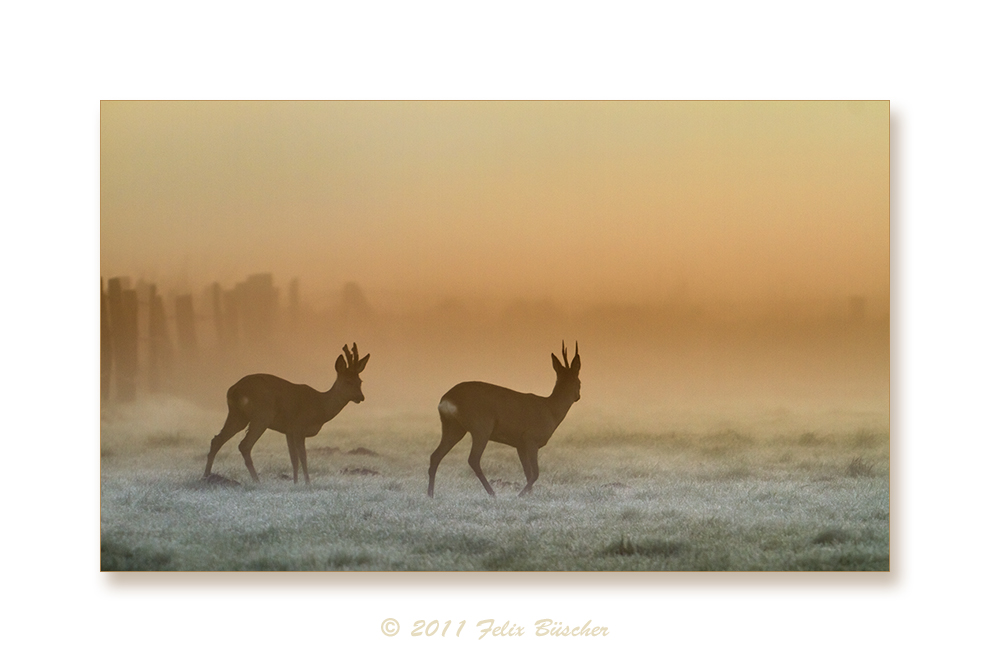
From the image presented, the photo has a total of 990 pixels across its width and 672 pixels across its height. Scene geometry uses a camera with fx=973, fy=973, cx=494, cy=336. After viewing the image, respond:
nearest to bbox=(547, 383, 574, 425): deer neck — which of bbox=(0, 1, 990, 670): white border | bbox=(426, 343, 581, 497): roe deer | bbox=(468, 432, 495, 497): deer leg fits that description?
bbox=(426, 343, 581, 497): roe deer

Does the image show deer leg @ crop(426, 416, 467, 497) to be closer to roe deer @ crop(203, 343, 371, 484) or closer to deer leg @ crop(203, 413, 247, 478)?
roe deer @ crop(203, 343, 371, 484)

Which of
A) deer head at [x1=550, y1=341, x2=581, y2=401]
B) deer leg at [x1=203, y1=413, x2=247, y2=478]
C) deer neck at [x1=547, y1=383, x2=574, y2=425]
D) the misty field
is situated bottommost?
the misty field

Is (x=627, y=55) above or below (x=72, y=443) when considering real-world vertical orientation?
above

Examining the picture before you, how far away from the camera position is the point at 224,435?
3.65m

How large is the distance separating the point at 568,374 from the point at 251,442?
122cm

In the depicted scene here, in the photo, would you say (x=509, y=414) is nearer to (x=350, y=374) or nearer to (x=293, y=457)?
(x=350, y=374)

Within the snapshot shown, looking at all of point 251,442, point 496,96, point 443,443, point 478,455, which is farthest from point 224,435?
point 496,96

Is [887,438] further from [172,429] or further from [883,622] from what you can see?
[172,429]

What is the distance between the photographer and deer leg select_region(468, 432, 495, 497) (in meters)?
3.67

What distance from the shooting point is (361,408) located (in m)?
3.65

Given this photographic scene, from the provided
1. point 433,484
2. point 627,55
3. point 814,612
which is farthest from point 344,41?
point 814,612

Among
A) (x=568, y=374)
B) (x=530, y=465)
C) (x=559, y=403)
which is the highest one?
(x=568, y=374)

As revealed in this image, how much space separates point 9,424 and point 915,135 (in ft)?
11.6

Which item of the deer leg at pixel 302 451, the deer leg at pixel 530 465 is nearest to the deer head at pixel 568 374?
the deer leg at pixel 530 465
